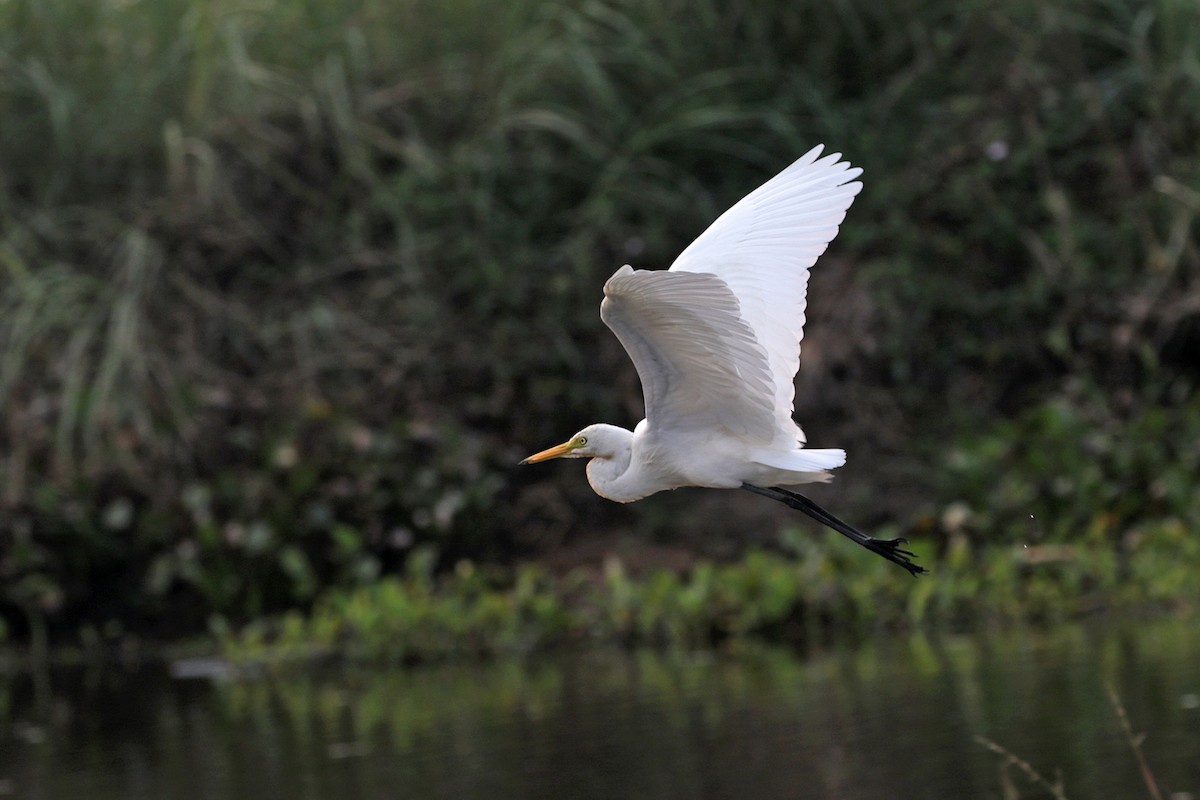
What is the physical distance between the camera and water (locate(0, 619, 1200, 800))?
4.64m

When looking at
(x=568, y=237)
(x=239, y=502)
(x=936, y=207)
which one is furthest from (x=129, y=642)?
(x=936, y=207)

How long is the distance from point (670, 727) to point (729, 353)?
6.36 feet

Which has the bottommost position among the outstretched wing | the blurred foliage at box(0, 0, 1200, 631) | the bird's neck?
the bird's neck

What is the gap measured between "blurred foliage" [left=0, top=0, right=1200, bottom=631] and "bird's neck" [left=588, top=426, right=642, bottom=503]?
3315mm

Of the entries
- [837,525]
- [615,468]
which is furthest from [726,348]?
[837,525]

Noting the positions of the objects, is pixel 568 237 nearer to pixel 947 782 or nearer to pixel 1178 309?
pixel 1178 309

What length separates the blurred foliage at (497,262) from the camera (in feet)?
26.3

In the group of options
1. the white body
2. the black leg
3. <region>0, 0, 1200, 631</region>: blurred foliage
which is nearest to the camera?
the white body

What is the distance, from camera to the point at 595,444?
424 cm

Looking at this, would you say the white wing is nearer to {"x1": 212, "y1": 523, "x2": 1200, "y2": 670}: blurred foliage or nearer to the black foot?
the black foot

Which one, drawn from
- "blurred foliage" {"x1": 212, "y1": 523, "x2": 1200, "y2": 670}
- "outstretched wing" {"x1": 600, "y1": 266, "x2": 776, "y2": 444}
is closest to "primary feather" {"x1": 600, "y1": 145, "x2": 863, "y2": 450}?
"outstretched wing" {"x1": 600, "y1": 266, "x2": 776, "y2": 444}

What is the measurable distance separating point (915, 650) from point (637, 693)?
100 centimetres

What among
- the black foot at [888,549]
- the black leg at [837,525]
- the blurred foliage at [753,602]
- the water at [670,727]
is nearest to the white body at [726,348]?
the black leg at [837,525]

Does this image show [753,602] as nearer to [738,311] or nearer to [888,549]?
[888,549]
